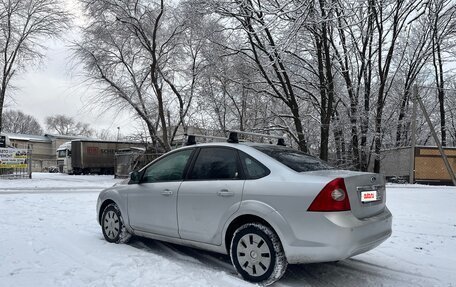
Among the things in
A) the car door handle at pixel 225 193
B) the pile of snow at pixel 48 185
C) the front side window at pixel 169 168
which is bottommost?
the pile of snow at pixel 48 185

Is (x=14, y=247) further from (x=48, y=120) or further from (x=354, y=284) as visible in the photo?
(x=48, y=120)

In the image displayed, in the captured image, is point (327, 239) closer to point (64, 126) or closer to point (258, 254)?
point (258, 254)

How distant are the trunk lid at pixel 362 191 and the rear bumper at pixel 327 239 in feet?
0.49

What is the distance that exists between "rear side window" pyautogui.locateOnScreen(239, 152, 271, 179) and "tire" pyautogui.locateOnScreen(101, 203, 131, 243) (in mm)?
2334

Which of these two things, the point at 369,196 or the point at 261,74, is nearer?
the point at 369,196

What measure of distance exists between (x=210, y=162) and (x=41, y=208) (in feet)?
20.2

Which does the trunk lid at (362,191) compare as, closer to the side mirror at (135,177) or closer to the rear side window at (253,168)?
the rear side window at (253,168)

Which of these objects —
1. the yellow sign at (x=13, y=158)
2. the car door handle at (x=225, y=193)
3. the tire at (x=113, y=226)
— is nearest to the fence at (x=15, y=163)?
the yellow sign at (x=13, y=158)

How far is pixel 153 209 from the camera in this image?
548 centimetres

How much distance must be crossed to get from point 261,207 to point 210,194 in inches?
30.2

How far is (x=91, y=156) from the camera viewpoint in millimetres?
34906

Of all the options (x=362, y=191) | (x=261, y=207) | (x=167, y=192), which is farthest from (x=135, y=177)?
(x=362, y=191)

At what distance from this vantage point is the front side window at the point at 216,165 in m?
4.82

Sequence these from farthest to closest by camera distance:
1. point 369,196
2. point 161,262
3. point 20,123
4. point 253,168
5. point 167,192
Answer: point 20,123 < point 167,192 < point 161,262 < point 253,168 < point 369,196
